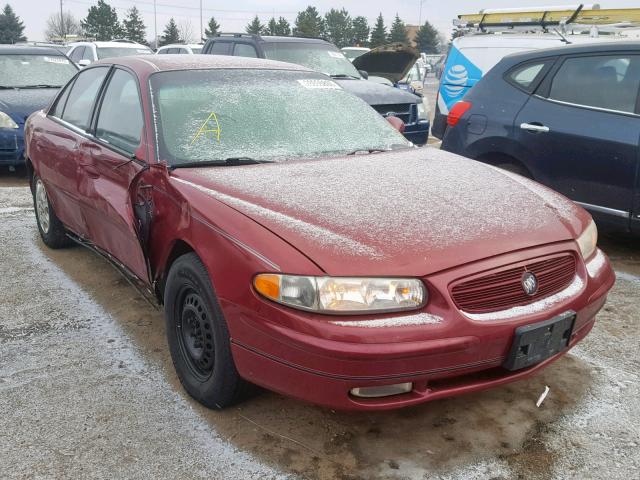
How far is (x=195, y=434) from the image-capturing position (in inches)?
111

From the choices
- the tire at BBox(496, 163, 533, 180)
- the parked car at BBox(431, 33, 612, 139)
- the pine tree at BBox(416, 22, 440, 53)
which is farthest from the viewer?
the pine tree at BBox(416, 22, 440, 53)

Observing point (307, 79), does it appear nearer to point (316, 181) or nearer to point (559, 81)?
point (316, 181)

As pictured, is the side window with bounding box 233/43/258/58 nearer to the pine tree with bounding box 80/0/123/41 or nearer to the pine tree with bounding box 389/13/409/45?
the pine tree with bounding box 80/0/123/41

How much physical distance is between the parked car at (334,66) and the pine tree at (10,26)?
55.2m

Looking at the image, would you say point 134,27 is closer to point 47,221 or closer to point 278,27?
point 278,27

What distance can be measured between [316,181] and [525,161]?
270 centimetres

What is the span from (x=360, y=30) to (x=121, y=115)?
76.0m

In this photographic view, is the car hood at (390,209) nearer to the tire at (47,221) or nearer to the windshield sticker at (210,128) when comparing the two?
the windshield sticker at (210,128)

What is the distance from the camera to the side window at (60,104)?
16.0ft

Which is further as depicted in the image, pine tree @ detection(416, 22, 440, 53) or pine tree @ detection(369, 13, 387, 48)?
pine tree @ detection(416, 22, 440, 53)

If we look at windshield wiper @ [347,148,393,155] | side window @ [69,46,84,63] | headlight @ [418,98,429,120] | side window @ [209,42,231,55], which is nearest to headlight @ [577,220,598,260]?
windshield wiper @ [347,148,393,155]

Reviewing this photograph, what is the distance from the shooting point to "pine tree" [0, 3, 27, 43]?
58.5m

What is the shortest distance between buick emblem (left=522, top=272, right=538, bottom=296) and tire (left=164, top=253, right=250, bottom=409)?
3.86 feet

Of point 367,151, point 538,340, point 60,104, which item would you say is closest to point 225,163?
point 367,151
